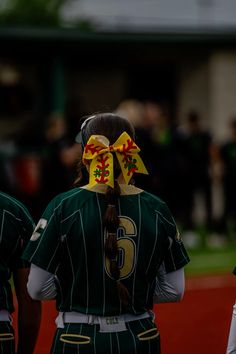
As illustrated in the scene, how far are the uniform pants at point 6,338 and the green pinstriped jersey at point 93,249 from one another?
25cm

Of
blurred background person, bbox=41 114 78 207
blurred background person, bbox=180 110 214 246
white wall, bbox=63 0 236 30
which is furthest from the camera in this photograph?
white wall, bbox=63 0 236 30

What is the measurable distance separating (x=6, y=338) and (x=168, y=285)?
29.0 inches

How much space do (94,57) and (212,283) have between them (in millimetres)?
10088

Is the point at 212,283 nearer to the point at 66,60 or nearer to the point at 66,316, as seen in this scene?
the point at 66,316

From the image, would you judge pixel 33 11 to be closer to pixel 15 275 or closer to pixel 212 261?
pixel 212 261

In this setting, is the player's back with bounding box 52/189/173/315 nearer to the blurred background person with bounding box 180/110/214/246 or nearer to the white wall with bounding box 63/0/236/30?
the blurred background person with bounding box 180/110/214/246

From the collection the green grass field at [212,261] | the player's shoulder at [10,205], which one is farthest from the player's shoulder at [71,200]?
the green grass field at [212,261]

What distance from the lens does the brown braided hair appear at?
4145mm

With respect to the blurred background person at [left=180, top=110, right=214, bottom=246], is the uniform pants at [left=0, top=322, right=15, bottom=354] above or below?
above

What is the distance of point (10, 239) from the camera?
4328mm

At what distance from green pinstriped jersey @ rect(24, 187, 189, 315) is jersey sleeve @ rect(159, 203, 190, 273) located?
0.04 metres

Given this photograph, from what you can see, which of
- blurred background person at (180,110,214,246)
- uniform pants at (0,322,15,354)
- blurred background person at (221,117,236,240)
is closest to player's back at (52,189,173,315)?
uniform pants at (0,322,15,354)

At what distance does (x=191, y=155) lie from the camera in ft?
50.8

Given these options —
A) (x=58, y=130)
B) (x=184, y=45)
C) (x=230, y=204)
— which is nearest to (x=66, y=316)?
(x=58, y=130)
